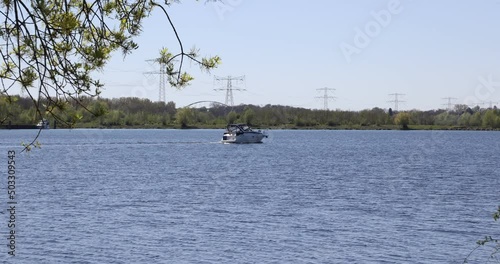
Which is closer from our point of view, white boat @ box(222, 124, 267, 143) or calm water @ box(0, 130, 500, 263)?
calm water @ box(0, 130, 500, 263)

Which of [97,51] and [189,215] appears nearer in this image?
[97,51]

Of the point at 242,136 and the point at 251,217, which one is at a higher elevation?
the point at 242,136

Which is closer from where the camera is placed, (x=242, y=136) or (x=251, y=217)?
(x=251, y=217)

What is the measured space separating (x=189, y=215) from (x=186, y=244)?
8143mm

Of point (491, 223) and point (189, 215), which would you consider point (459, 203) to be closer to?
point (491, 223)

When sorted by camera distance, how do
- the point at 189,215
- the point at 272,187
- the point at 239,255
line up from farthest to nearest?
1. the point at 272,187
2. the point at 189,215
3. the point at 239,255

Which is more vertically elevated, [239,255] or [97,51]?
[97,51]

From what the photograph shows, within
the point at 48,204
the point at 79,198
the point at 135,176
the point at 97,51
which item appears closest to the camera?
the point at 97,51

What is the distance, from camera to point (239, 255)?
26.0m

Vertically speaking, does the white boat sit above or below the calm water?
above

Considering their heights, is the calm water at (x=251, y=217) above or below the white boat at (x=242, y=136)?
below

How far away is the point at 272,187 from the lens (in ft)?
170

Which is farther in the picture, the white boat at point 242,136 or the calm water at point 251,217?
the white boat at point 242,136

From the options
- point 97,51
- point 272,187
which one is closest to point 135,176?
point 272,187
